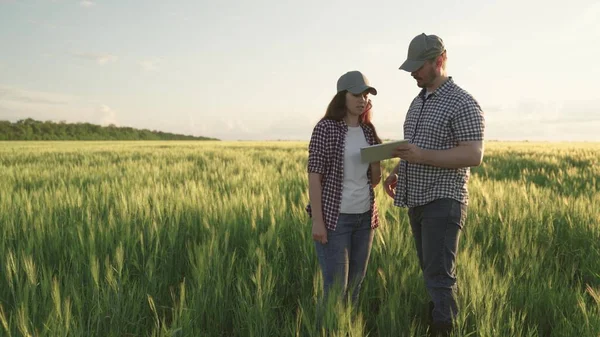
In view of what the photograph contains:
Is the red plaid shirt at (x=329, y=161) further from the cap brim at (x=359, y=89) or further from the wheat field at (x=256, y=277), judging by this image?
the wheat field at (x=256, y=277)

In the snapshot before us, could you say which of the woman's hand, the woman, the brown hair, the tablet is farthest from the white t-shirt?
the woman's hand

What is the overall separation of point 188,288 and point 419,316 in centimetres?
143

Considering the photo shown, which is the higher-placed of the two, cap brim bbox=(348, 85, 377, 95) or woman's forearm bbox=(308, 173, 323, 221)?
cap brim bbox=(348, 85, 377, 95)

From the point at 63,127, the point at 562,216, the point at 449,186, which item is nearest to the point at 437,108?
the point at 449,186

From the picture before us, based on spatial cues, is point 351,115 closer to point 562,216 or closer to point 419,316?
point 419,316

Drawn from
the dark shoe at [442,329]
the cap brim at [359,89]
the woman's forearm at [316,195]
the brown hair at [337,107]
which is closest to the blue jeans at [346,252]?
the woman's forearm at [316,195]

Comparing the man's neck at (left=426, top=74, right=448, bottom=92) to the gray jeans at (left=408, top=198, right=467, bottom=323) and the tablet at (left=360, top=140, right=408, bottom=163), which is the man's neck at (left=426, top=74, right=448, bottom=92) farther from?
the gray jeans at (left=408, top=198, right=467, bottom=323)

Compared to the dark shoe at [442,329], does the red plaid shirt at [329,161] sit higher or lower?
higher

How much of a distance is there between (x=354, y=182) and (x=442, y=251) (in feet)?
1.98

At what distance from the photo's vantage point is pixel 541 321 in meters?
2.40

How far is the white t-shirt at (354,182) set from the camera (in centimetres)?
233

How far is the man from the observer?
2193mm

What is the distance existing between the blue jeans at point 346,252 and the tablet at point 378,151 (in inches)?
15.4

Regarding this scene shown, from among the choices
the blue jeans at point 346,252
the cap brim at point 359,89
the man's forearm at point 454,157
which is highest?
the cap brim at point 359,89
